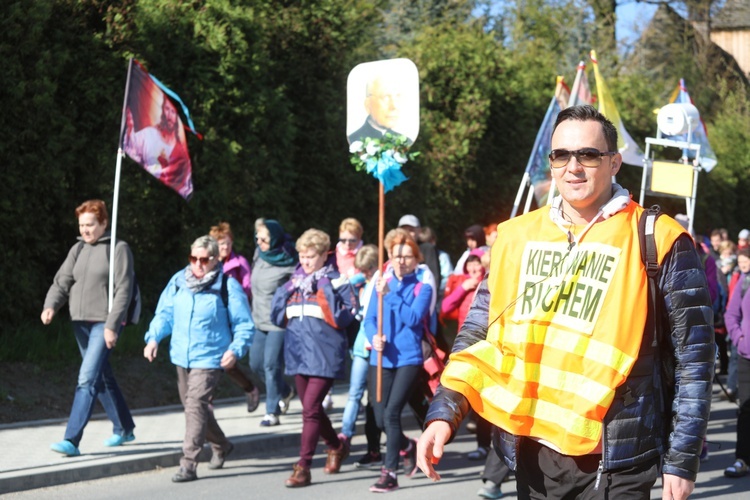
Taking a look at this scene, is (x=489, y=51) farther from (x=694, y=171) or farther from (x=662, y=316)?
(x=662, y=316)

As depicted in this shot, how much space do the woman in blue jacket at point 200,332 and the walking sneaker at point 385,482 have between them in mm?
1303

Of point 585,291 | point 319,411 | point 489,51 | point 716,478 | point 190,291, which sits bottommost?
point 716,478

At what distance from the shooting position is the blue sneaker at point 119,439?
30.6 feet

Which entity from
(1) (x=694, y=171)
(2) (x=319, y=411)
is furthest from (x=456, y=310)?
(1) (x=694, y=171)

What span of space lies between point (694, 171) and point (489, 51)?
10630 mm

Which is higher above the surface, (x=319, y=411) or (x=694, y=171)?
(x=694, y=171)

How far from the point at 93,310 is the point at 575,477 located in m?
6.15

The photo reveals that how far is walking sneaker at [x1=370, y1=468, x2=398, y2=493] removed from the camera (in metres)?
8.29

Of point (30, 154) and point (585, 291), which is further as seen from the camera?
point (30, 154)

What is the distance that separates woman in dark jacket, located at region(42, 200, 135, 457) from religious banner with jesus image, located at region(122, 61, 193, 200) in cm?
142

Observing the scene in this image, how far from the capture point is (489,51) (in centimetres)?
2169

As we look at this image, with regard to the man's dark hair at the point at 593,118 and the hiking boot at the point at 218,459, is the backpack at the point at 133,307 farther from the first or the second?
the man's dark hair at the point at 593,118

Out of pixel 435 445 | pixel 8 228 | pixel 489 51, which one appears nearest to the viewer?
pixel 435 445

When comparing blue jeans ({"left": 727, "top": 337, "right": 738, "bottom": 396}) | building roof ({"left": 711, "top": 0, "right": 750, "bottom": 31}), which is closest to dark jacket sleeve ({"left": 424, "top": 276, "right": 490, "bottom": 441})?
blue jeans ({"left": 727, "top": 337, "right": 738, "bottom": 396})
